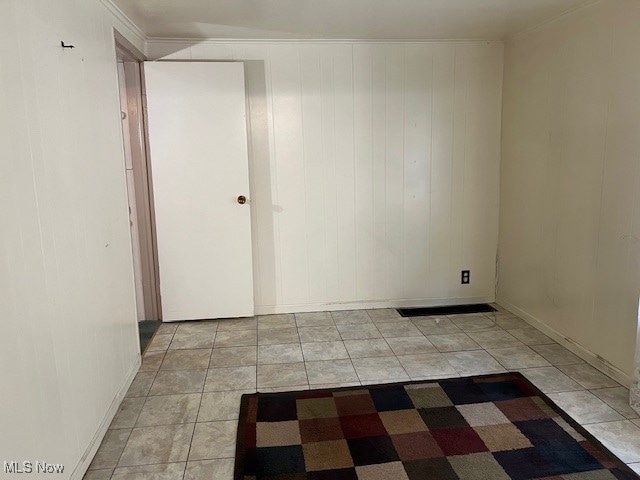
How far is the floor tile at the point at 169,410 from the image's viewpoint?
2.27 meters

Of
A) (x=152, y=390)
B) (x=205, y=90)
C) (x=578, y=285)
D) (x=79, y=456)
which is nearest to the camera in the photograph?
(x=79, y=456)

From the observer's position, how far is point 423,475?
72.6 inches

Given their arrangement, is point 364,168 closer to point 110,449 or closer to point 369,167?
point 369,167

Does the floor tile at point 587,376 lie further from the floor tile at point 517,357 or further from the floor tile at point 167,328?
the floor tile at point 167,328

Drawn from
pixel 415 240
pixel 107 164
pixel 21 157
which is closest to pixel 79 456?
pixel 21 157

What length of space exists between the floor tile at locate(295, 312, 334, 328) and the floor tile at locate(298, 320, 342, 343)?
68 mm

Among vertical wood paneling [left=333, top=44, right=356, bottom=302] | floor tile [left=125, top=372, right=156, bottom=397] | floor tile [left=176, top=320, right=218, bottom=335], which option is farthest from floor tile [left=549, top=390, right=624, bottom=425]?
floor tile [left=176, top=320, right=218, bottom=335]

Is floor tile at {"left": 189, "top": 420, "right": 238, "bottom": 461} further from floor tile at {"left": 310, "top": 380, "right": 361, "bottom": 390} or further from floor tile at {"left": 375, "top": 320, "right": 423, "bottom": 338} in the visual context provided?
floor tile at {"left": 375, "top": 320, "right": 423, "bottom": 338}

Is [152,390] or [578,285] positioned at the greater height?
[578,285]

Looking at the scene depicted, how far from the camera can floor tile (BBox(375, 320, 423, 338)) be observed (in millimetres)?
3330

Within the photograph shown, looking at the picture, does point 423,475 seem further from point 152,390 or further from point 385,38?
point 385,38

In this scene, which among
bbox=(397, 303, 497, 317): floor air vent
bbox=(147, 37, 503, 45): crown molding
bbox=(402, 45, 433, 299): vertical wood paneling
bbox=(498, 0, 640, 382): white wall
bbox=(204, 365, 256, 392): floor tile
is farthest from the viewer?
bbox=(397, 303, 497, 317): floor air vent

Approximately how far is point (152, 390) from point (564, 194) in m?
2.81

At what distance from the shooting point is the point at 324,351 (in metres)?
3.05
